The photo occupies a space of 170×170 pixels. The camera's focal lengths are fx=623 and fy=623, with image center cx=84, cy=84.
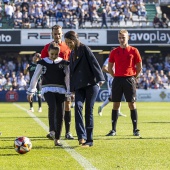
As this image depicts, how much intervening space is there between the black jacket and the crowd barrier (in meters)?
27.1

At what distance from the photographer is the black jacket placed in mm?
11109

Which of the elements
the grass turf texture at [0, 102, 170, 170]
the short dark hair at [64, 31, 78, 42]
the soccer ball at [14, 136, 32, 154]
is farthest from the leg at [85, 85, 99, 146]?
the soccer ball at [14, 136, 32, 154]

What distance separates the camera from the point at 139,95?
130 ft

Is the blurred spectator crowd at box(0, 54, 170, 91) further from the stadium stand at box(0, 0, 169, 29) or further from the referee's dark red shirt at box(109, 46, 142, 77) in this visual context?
the referee's dark red shirt at box(109, 46, 142, 77)

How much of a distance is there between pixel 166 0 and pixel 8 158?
3910 centimetres

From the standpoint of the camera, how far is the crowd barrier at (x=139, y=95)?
126ft

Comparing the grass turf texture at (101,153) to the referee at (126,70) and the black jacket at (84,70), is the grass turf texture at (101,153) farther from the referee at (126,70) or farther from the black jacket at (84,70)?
the black jacket at (84,70)

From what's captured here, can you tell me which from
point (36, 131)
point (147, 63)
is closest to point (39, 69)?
point (36, 131)

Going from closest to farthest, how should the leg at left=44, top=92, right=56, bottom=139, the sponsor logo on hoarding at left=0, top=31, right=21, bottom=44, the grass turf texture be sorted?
the grass turf texture, the leg at left=44, top=92, right=56, bottom=139, the sponsor logo on hoarding at left=0, top=31, right=21, bottom=44

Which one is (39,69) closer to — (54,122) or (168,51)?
(54,122)

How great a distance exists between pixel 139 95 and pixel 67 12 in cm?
836

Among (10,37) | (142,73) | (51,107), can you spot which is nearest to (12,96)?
(10,37)

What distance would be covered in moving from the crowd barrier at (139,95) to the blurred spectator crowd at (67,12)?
653 centimetres

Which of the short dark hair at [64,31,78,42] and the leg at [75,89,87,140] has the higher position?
the short dark hair at [64,31,78,42]
